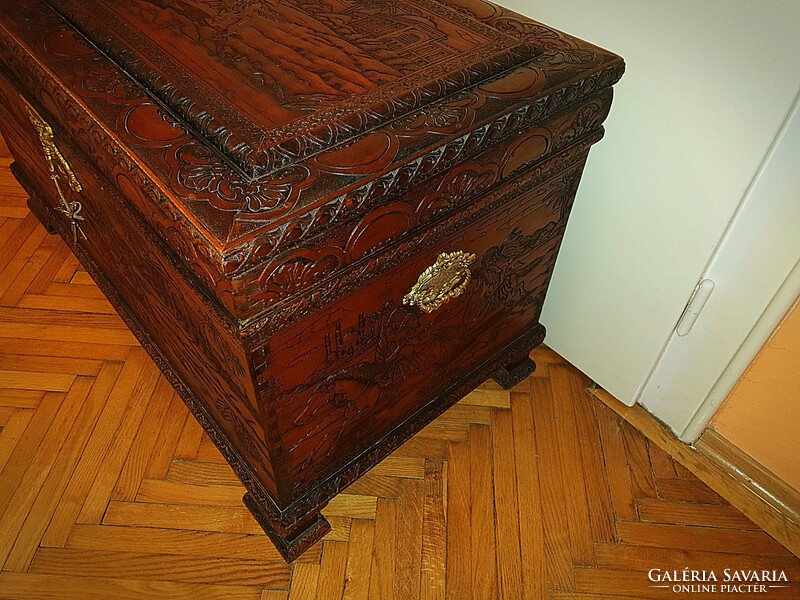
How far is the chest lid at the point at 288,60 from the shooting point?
718mm

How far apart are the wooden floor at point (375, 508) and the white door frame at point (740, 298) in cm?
13

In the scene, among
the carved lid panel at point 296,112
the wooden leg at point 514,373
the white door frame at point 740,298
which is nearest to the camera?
the carved lid panel at point 296,112

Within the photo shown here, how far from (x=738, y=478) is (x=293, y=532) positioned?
3.07 feet

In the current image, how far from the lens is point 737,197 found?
3.12 feet

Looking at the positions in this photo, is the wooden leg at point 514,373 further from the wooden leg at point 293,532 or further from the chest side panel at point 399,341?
the wooden leg at point 293,532

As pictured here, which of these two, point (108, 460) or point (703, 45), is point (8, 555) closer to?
point (108, 460)

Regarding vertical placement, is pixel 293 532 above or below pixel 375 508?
above

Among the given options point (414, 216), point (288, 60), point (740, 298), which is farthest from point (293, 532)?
point (740, 298)

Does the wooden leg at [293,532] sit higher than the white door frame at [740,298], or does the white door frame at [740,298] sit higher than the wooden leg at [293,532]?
the white door frame at [740,298]

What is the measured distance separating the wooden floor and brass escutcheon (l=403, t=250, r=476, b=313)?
Answer: 19.6 inches

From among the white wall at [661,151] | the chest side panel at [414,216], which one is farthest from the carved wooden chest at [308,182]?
the white wall at [661,151]

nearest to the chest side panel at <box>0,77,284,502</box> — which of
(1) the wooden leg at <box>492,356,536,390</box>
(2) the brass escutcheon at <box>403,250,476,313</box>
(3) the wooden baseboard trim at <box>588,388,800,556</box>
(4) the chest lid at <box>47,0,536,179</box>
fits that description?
(4) the chest lid at <box>47,0,536,179</box>

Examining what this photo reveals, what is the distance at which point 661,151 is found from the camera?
1009mm

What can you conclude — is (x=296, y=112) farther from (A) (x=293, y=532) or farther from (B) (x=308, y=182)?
(A) (x=293, y=532)
